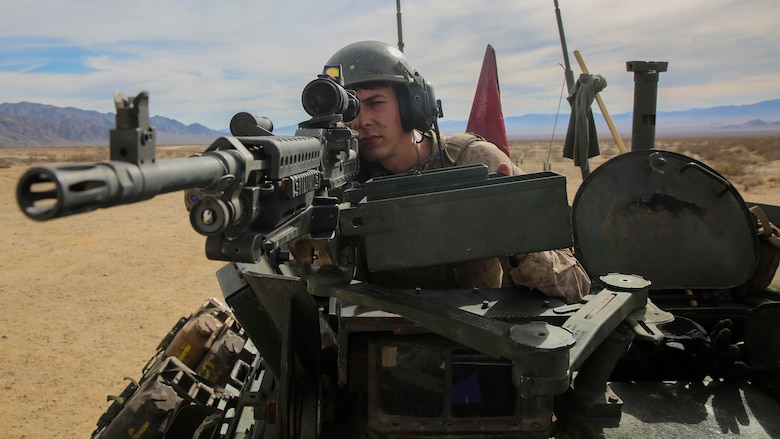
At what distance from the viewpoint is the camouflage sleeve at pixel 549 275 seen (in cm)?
269

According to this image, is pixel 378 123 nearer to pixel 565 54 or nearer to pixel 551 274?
pixel 551 274

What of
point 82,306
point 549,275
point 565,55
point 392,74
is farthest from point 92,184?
point 82,306

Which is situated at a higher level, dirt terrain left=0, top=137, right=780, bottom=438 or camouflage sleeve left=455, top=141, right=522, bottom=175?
camouflage sleeve left=455, top=141, right=522, bottom=175

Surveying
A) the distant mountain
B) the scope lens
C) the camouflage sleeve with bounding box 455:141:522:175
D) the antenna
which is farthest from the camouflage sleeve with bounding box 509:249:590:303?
the distant mountain


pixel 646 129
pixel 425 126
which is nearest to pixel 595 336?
pixel 425 126

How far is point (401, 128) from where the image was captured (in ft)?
12.5

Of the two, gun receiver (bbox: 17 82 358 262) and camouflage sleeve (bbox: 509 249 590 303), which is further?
camouflage sleeve (bbox: 509 249 590 303)

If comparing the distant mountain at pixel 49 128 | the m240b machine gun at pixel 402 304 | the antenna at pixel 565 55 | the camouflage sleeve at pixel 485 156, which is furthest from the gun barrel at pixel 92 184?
the distant mountain at pixel 49 128

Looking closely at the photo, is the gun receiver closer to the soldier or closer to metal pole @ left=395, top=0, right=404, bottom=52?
the soldier

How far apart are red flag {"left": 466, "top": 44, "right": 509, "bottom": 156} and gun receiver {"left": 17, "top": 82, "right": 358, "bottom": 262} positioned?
11.3 ft

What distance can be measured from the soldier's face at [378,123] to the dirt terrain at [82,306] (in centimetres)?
375

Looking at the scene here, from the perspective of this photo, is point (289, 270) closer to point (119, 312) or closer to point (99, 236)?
point (119, 312)

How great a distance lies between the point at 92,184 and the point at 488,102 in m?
5.30

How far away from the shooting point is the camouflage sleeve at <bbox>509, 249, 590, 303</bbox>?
2.69m
